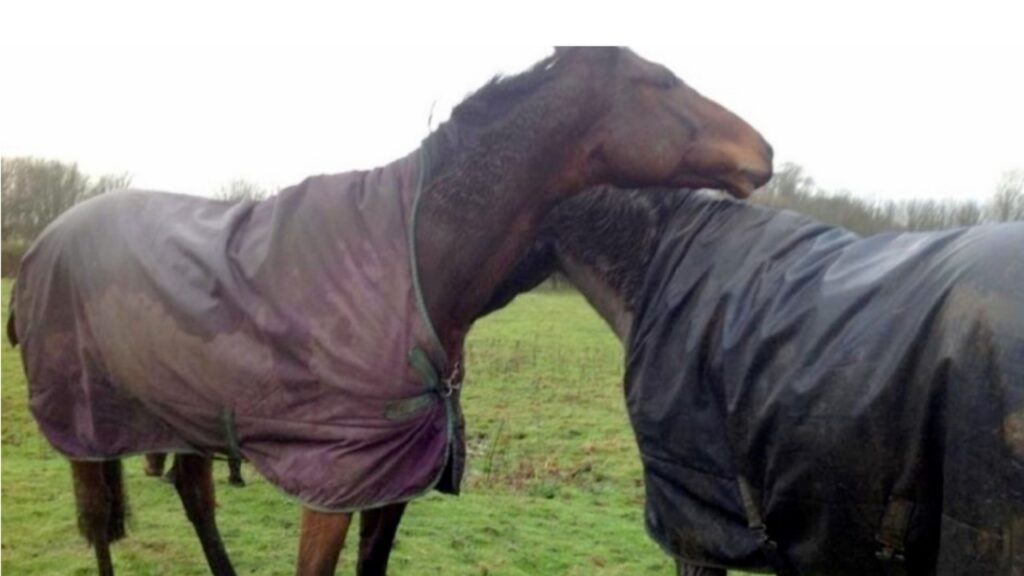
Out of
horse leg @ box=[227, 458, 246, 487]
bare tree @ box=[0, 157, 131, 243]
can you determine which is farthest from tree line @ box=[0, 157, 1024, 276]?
horse leg @ box=[227, 458, 246, 487]

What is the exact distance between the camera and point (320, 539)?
2.62 meters

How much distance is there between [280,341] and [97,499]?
5.78ft

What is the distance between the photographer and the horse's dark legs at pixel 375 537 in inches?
122

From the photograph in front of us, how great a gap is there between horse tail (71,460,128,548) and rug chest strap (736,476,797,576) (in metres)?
2.67

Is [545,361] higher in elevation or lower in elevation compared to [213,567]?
lower

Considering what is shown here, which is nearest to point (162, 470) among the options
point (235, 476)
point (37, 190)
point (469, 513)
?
point (235, 476)

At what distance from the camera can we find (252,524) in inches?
204

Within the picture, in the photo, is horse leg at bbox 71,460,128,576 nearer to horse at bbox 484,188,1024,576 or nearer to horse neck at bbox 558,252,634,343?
horse neck at bbox 558,252,634,343

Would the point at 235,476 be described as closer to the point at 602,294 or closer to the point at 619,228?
the point at 602,294

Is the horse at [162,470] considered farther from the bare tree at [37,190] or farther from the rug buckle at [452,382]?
the bare tree at [37,190]

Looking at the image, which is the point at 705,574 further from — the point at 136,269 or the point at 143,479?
the point at 143,479

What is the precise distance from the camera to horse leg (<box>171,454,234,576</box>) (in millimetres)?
3984

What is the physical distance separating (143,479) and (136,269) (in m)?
3.67

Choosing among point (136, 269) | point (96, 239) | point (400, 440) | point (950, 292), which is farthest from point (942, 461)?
point (96, 239)
